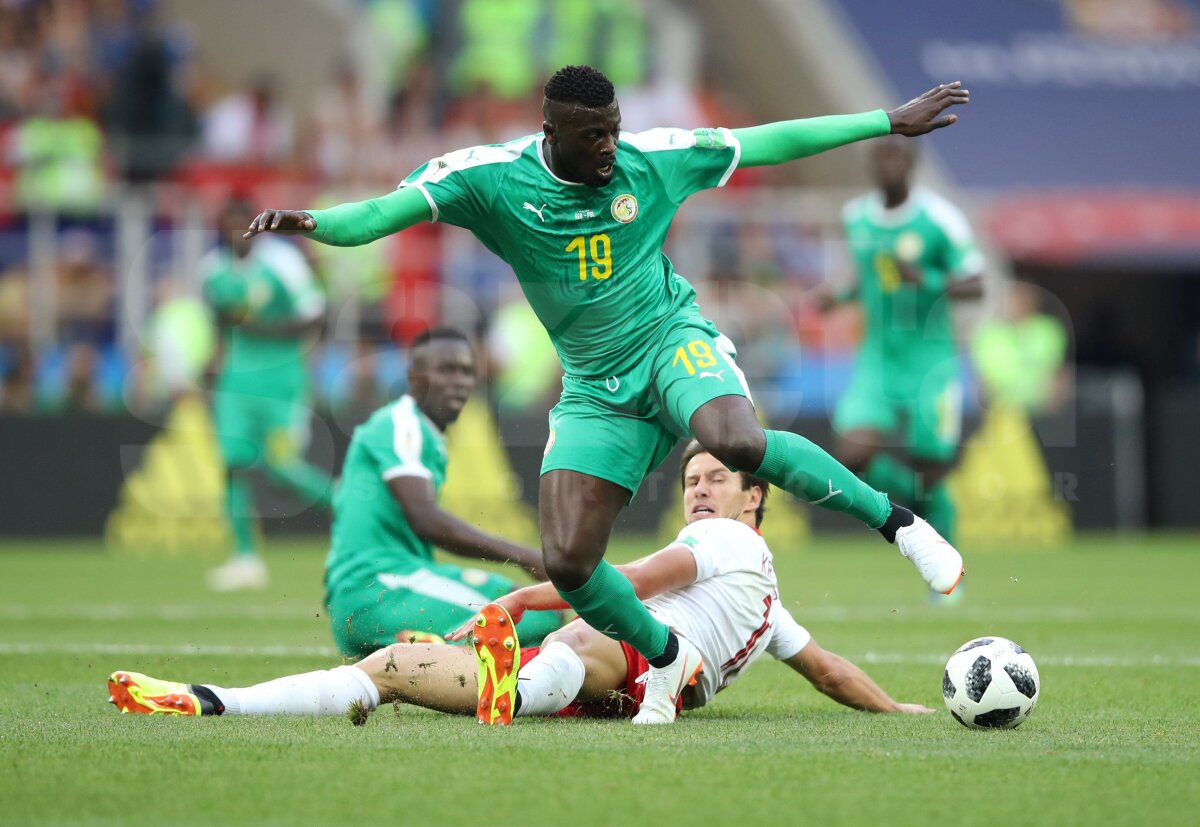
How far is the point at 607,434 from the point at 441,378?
73.5 inches

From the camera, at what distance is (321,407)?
17125 mm

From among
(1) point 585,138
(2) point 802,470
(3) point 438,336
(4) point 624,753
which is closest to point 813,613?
(3) point 438,336

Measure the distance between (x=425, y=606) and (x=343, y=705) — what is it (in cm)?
125

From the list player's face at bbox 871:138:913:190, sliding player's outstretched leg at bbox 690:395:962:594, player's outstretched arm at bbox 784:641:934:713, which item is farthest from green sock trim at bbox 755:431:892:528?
player's face at bbox 871:138:913:190

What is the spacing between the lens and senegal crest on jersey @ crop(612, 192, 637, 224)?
20.0 ft

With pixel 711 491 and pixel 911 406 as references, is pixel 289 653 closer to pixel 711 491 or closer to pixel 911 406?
pixel 711 491

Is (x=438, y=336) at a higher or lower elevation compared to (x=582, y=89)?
lower

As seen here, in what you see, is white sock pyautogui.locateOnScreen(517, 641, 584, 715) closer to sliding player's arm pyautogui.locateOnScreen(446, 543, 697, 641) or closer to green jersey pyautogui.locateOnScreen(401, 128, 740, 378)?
sliding player's arm pyautogui.locateOnScreen(446, 543, 697, 641)

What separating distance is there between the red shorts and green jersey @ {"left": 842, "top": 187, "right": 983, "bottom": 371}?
18.7ft

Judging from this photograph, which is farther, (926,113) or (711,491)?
(711,491)

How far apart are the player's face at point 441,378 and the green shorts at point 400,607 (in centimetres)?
77

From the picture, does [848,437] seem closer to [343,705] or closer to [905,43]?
[343,705]

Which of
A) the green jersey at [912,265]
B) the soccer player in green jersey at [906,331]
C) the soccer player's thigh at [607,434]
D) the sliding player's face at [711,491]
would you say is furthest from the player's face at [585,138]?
the green jersey at [912,265]

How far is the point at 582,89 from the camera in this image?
5871 millimetres
